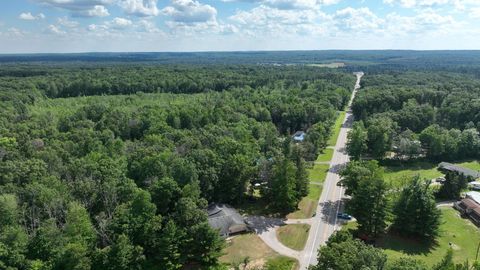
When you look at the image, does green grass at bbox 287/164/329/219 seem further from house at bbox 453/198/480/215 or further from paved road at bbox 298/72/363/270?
house at bbox 453/198/480/215

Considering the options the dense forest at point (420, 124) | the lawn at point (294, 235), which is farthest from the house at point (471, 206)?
the lawn at point (294, 235)

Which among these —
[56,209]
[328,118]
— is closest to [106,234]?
[56,209]

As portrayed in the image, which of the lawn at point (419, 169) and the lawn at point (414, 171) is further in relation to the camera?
the lawn at point (419, 169)

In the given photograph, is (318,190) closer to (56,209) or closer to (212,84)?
(56,209)

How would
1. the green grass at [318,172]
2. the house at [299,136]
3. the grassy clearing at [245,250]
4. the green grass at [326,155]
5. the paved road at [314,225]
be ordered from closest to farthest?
the grassy clearing at [245,250], the paved road at [314,225], the green grass at [318,172], the green grass at [326,155], the house at [299,136]

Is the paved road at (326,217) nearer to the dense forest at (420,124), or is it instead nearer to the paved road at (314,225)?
the paved road at (314,225)

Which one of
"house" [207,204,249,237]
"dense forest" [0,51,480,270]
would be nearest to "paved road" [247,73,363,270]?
"house" [207,204,249,237]
